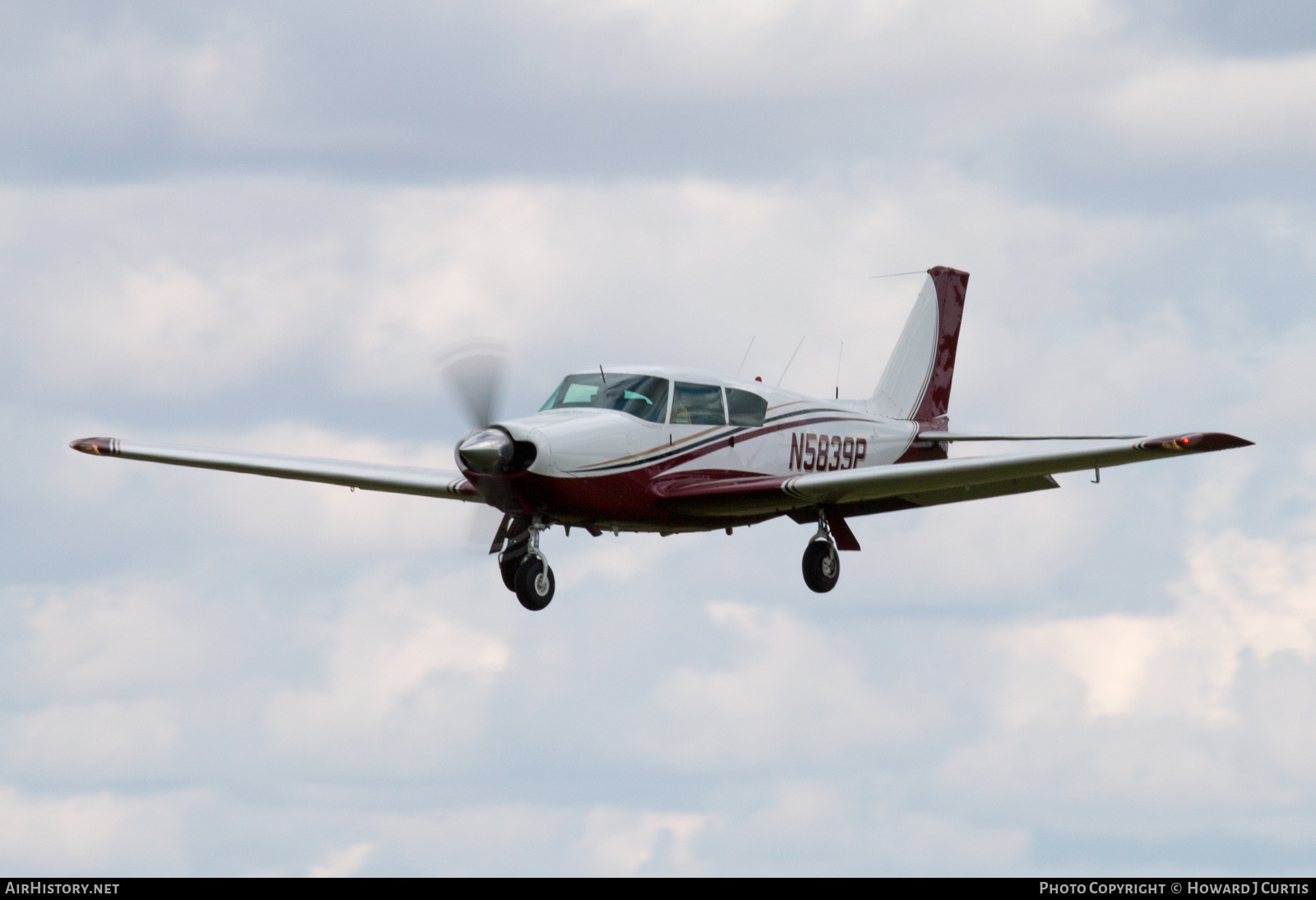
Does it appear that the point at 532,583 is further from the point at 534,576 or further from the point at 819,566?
the point at 819,566

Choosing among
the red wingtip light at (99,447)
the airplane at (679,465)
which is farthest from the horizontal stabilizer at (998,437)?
the red wingtip light at (99,447)

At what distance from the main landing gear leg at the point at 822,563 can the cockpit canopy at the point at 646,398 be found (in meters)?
2.42

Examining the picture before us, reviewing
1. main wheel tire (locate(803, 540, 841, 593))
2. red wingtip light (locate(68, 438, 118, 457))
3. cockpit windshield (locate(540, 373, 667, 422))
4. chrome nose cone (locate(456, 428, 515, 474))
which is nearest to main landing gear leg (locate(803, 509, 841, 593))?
main wheel tire (locate(803, 540, 841, 593))

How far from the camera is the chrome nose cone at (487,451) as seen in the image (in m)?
23.8

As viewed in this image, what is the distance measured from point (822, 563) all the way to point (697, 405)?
3.25 metres

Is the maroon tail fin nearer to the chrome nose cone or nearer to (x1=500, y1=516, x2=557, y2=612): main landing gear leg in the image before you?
(x1=500, y1=516, x2=557, y2=612): main landing gear leg

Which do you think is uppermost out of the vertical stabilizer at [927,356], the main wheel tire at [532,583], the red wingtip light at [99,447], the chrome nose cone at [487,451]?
the vertical stabilizer at [927,356]

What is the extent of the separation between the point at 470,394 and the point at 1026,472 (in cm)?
759

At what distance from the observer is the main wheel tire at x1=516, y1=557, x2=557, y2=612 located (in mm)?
25344

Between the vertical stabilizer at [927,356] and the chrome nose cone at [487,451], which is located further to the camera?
the vertical stabilizer at [927,356]

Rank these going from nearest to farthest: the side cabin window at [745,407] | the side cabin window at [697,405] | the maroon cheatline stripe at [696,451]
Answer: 1. the maroon cheatline stripe at [696,451]
2. the side cabin window at [697,405]
3. the side cabin window at [745,407]

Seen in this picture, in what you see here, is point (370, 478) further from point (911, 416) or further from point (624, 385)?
point (911, 416)

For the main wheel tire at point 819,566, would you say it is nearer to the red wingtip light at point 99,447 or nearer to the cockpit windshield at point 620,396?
the cockpit windshield at point 620,396

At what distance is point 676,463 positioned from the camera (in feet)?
85.6
